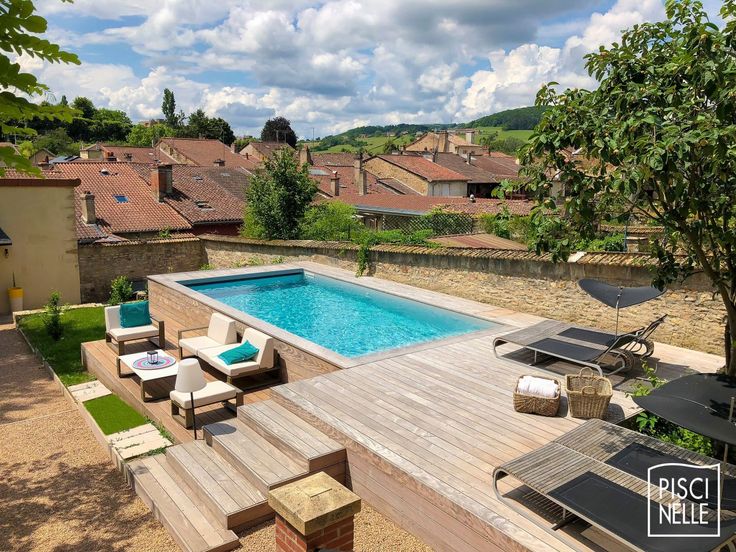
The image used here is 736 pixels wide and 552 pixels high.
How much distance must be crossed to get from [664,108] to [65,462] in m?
8.22

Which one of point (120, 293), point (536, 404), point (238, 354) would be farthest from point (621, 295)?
point (120, 293)

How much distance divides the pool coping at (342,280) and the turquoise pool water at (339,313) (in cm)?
16

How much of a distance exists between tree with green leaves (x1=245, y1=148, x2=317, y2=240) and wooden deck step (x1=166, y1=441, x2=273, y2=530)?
48.9 ft

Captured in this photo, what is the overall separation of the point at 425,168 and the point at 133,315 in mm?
33833

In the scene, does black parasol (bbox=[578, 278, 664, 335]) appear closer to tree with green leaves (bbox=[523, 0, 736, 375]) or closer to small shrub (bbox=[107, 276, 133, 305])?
tree with green leaves (bbox=[523, 0, 736, 375])

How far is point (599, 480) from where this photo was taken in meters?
4.39

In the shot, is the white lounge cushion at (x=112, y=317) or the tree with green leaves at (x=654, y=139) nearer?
the tree with green leaves at (x=654, y=139)

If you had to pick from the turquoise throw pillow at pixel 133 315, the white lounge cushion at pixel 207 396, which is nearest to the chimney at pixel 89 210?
the turquoise throw pillow at pixel 133 315

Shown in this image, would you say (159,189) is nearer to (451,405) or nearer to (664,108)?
(451,405)

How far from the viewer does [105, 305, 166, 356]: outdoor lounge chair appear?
35.0ft

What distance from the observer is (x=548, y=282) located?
10977mm

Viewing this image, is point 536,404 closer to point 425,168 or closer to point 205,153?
point 425,168

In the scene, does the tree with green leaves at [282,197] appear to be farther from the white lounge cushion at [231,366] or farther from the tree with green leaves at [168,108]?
the tree with green leaves at [168,108]

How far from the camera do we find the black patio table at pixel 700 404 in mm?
4125
